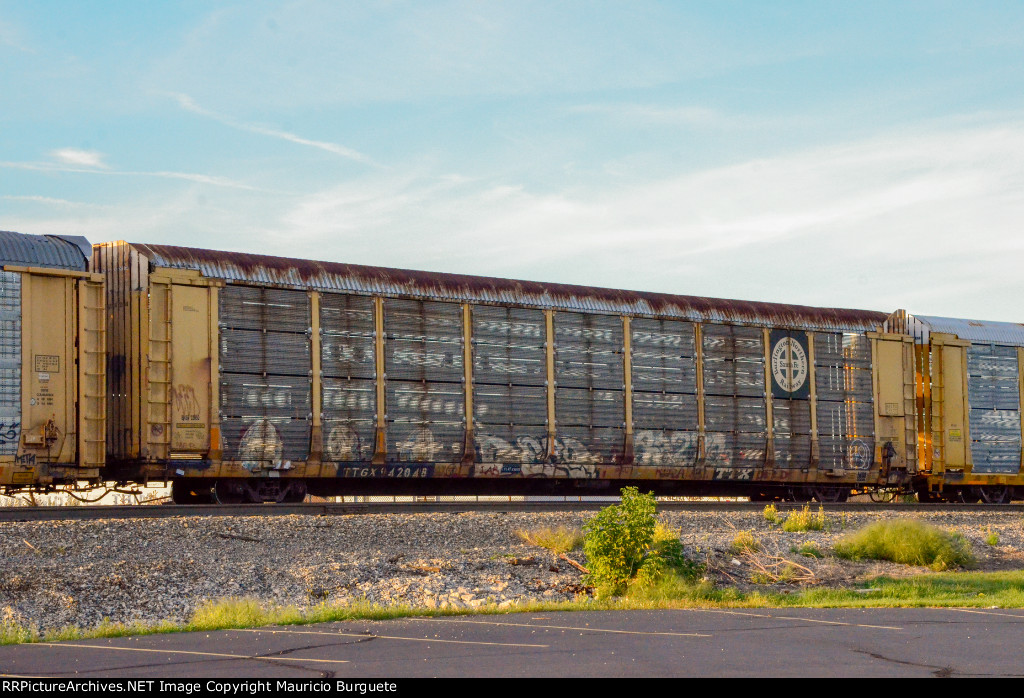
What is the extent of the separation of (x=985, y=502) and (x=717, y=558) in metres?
12.9

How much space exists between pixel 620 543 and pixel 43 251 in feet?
29.5

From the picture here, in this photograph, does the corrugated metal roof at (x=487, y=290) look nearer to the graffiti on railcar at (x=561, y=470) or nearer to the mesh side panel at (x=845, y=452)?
the mesh side panel at (x=845, y=452)

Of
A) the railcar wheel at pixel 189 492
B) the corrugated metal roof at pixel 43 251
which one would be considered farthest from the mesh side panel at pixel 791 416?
the corrugated metal roof at pixel 43 251

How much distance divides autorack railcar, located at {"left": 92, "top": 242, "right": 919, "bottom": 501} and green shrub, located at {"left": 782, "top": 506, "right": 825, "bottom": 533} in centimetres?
302

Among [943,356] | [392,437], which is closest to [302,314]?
[392,437]

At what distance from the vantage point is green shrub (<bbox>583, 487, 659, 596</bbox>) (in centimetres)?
1289

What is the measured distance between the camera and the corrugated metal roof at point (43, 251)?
604 inches

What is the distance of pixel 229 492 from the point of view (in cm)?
1738

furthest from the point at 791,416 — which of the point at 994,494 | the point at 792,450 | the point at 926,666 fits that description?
the point at 926,666

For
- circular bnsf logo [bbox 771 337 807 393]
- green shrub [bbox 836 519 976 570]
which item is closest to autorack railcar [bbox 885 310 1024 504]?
circular bnsf logo [bbox 771 337 807 393]

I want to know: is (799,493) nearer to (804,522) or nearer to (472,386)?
(804,522)

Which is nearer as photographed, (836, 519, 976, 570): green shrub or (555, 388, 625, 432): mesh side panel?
(836, 519, 976, 570): green shrub

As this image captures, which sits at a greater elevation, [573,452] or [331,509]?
[573,452]

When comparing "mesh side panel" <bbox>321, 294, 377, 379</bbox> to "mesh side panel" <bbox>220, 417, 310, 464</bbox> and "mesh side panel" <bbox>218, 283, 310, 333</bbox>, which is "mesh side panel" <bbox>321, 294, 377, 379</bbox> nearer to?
"mesh side panel" <bbox>218, 283, 310, 333</bbox>
